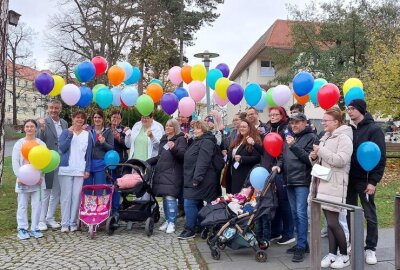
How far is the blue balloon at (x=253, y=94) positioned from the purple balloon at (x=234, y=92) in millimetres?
120

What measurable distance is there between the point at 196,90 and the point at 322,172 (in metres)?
3.71

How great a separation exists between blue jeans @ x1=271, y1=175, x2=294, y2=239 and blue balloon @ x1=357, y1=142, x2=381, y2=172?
1.22 m

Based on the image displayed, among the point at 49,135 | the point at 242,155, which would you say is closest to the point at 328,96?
the point at 242,155

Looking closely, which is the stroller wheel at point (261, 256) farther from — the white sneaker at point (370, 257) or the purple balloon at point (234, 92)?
the purple balloon at point (234, 92)

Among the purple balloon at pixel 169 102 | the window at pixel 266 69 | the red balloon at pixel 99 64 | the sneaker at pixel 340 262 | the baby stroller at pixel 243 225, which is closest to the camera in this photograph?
the sneaker at pixel 340 262

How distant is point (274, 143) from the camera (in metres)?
5.03

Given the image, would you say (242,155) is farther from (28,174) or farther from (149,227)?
(28,174)

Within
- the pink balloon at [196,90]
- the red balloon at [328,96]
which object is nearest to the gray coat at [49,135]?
the pink balloon at [196,90]

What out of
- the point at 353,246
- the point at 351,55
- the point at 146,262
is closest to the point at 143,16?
the point at 351,55

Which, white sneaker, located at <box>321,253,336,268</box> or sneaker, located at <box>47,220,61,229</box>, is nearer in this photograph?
white sneaker, located at <box>321,253,336,268</box>

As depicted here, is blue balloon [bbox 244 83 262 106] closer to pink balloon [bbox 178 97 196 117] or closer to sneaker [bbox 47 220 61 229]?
pink balloon [bbox 178 97 196 117]

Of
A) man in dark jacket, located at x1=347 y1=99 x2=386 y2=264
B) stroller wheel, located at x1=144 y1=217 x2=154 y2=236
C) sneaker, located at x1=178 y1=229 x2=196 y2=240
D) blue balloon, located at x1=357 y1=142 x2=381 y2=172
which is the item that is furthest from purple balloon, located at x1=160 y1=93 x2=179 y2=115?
blue balloon, located at x1=357 y1=142 x2=381 y2=172

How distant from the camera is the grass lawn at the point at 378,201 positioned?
21.9 ft

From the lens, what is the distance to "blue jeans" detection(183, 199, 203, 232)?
5875mm
